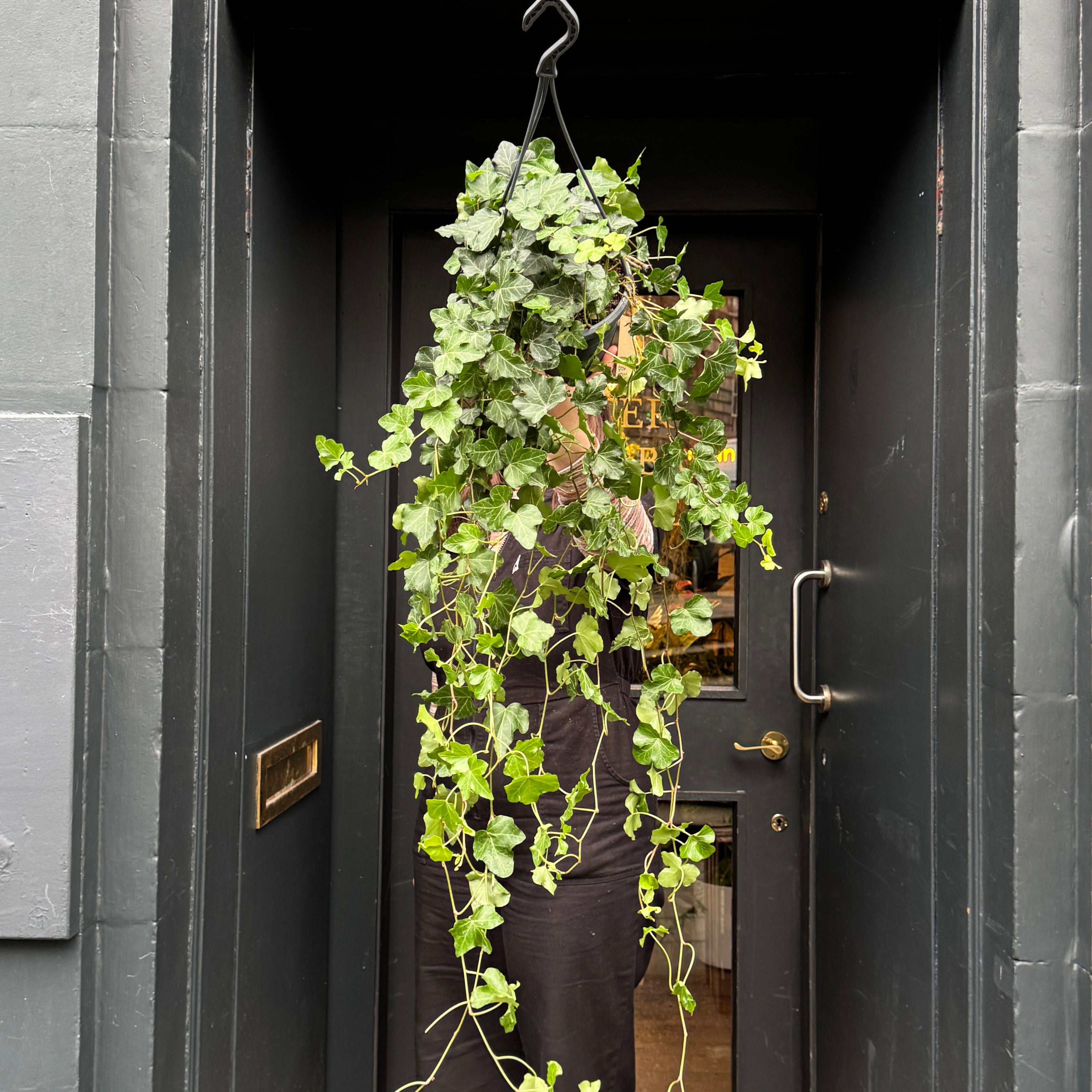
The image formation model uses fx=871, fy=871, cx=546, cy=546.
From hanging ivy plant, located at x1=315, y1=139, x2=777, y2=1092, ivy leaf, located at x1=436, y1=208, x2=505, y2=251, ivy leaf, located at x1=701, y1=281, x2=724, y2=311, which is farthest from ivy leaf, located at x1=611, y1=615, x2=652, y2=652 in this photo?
ivy leaf, located at x1=436, y1=208, x2=505, y2=251

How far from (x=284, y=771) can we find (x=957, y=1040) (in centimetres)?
123

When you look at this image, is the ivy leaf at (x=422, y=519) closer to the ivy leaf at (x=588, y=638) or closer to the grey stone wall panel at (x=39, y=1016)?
the ivy leaf at (x=588, y=638)

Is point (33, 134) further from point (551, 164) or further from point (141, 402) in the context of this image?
point (551, 164)

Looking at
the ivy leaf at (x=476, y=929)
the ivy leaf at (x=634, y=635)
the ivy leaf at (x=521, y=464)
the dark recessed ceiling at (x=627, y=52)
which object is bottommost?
the ivy leaf at (x=476, y=929)

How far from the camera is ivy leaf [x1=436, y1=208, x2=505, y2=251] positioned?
1.11 metres

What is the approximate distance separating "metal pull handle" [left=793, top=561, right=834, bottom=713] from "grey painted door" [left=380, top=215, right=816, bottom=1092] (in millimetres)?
104

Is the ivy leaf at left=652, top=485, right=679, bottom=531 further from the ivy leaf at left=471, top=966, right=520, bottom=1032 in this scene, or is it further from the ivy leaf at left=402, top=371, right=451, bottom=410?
the ivy leaf at left=471, top=966, right=520, bottom=1032

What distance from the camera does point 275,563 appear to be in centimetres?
164

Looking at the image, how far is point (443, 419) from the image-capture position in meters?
1.10

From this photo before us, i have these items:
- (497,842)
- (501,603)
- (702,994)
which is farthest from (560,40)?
(702,994)

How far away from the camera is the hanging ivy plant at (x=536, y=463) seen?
1089mm

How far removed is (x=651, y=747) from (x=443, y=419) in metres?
0.53

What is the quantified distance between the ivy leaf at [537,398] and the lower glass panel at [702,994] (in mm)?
1283

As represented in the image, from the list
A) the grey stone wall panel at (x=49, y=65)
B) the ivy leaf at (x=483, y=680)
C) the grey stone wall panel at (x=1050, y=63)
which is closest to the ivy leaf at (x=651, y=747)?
the ivy leaf at (x=483, y=680)
